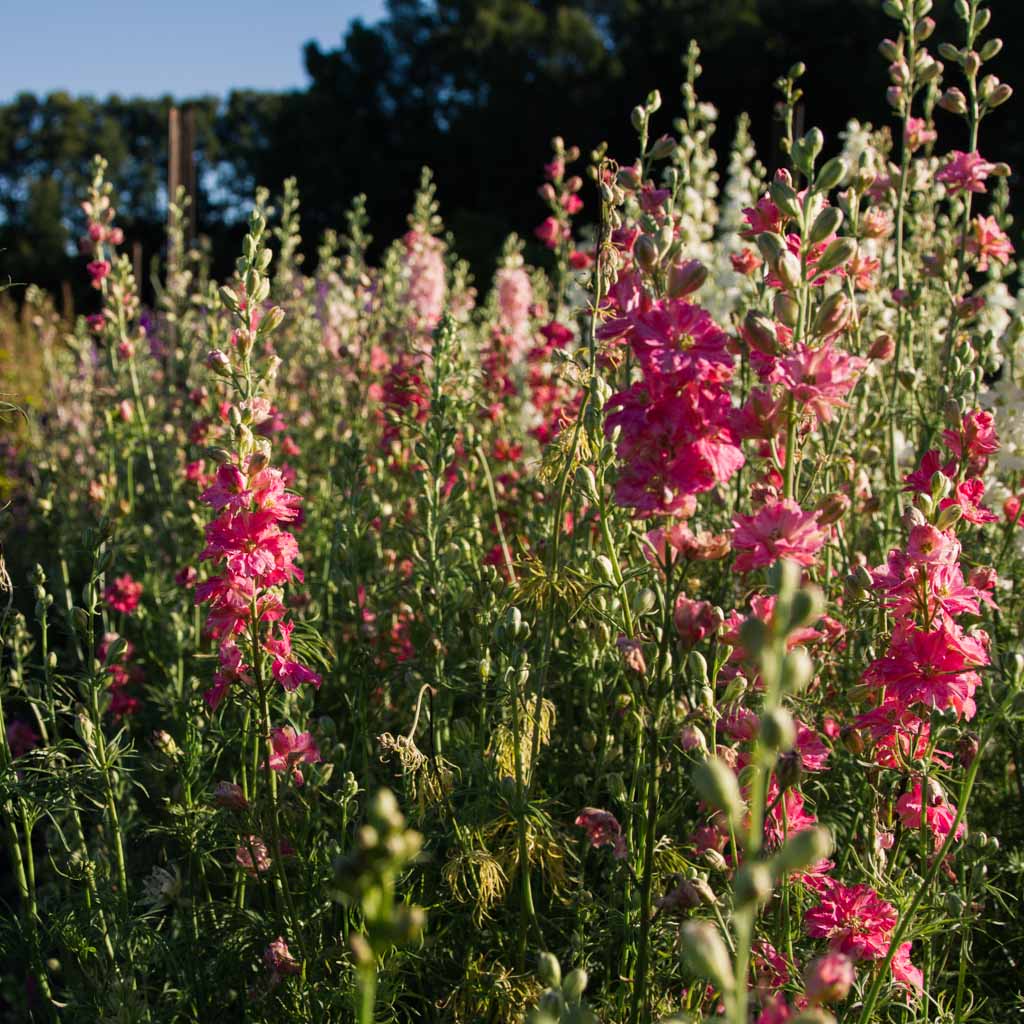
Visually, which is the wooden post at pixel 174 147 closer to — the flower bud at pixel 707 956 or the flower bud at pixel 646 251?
the flower bud at pixel 646 251

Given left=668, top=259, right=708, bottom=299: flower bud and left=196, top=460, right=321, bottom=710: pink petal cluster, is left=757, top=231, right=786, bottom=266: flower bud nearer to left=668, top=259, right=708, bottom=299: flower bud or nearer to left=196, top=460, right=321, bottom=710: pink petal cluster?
left=668, top=259, right=708, bottom=299: flower bud

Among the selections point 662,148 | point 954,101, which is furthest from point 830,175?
point 954,101

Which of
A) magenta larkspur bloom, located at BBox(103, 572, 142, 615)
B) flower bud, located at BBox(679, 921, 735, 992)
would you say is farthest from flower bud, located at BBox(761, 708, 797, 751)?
magenta larkspur bloom, located at BBox(103, 572, 142, 615)

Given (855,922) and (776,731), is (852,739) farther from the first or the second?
(776,731)

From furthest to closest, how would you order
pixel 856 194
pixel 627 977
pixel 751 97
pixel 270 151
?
pixel 270 151, pixel 751 97, pixel 856 194, pixel 627 977

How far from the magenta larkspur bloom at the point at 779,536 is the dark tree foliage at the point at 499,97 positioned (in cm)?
1619

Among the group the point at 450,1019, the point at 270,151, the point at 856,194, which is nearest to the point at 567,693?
the point at 450,1019

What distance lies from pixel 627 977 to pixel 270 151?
29.0 m

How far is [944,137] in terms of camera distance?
15.5 meters

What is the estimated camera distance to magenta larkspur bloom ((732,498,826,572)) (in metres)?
1.52

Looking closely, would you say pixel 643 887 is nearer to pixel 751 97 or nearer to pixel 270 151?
pixel 751 97

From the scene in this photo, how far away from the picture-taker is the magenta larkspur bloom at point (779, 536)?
1.52 metres

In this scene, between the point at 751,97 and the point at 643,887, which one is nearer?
the point at 643,887

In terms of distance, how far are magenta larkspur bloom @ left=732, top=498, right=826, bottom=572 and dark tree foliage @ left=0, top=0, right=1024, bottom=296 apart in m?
16.2
